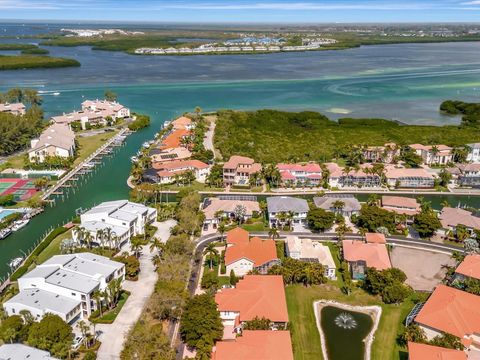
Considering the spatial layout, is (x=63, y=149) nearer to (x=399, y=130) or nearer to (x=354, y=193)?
(x=354, y=193)

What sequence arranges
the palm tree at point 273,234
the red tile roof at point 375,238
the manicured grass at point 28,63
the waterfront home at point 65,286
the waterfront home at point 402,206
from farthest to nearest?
the manicured grass at point 28,63 < the waterfront home at point 402,206 < the palm tree at point 273,234 < the red tile roof at point 375,238 < the waterfront home at point 65,286

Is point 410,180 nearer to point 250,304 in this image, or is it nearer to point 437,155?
point 437,155

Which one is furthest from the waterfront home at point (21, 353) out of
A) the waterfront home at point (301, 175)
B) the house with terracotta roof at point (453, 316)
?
the waterfront home at point (301, 175)

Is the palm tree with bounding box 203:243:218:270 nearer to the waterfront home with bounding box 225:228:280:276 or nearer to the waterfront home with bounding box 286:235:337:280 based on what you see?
the waterfront home with bounding box 225:228:280:276

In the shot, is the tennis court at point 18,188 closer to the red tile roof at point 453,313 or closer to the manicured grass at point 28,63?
the red tile roof at point 453,313

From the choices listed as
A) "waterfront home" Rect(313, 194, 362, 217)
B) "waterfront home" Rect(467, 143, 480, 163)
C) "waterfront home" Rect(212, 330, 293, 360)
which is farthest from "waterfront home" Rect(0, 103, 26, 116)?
"waterfront home" Rect(467, 143, 480, 163)

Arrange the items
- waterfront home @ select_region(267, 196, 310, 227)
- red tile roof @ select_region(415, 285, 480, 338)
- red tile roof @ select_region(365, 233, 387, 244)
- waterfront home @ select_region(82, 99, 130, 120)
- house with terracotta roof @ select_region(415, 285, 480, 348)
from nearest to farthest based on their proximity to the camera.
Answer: house with terracotta roof @ select_region(415, 285, 480, 348)
red tile roof @ select_region(415, 285, 480, 338)
red tile roof @ select_region(365, 233, 387, 244)
waterfront home @ select_region(267, 196, 310, 227)
waterfront home @ select_region(82, 99, 130, 120)
